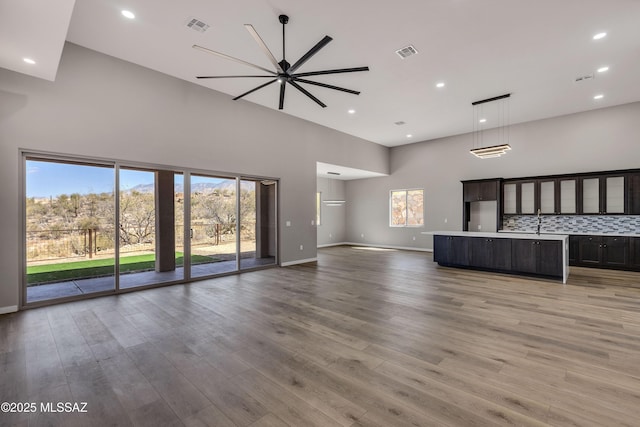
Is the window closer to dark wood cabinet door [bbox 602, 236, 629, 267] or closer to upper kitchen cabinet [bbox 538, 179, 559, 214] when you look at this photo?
upper kitchen cabinet [bbox 538, 179, 559, 214]

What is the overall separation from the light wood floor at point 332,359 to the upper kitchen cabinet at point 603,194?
10.5 ft

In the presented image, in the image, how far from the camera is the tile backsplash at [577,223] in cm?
685

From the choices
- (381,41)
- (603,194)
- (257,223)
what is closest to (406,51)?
(381,41)

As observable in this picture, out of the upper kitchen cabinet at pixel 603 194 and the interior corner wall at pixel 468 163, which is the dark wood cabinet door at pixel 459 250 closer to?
the interior corner wall at pixel 468 163

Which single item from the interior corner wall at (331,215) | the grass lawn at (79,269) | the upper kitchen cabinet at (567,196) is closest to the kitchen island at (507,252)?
the upper kitchen cabinet at (567,196)

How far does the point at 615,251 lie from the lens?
6613 millimetres

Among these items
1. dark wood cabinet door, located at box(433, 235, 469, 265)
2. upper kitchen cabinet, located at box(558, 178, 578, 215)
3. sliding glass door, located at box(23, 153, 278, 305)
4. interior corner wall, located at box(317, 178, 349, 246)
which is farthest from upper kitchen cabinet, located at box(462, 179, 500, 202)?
sliding glass door, located at box(23, 153, 278, 305)

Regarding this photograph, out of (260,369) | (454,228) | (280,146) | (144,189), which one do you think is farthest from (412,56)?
(454,228)

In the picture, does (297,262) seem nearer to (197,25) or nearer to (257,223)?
(257,223)

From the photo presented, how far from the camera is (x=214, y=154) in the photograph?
6102 mm

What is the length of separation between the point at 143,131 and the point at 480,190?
8.85 m

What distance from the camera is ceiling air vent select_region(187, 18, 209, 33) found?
385 cm

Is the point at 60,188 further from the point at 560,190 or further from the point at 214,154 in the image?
the point at 560,190

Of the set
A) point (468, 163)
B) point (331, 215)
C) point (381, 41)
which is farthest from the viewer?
point (331, 215)
